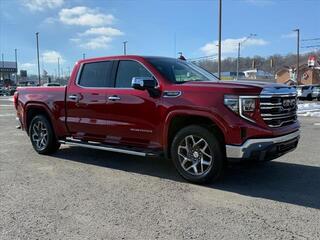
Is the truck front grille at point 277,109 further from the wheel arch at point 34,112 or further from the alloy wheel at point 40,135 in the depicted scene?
the alloy wheel at point 40,135

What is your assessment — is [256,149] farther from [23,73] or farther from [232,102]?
[23,73]

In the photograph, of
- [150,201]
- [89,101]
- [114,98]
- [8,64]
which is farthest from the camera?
[8,64]

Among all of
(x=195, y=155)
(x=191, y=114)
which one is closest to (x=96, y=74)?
(x=191, y=114)

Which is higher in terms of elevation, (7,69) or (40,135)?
(7,69)

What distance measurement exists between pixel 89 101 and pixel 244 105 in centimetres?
296

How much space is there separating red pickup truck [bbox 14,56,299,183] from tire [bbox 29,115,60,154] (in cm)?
21

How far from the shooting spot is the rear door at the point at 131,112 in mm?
6609

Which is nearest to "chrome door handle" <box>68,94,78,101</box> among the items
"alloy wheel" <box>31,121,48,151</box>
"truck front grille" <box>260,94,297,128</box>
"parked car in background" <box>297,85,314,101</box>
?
"alloy wheel" <box>31,121,48,151</box>

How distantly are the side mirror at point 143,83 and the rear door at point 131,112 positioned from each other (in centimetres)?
18

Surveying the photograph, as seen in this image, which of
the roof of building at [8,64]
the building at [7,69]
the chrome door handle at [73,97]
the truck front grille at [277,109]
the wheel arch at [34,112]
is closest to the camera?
the truck front grille at [277,109]

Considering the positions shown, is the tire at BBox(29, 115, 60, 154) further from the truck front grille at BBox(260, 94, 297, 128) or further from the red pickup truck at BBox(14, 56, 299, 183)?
the truck front grille at BBox(260, 94, 297, 128)

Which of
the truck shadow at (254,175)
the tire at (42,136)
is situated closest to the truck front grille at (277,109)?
the truck shadow at (254,175)

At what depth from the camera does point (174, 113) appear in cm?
626

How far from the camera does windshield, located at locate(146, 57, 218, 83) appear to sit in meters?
6.73
